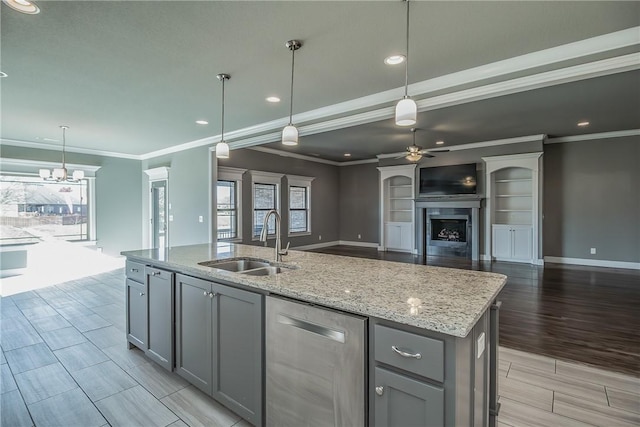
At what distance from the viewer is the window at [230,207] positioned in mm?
7270

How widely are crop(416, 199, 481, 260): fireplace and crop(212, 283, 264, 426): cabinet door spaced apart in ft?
22.8

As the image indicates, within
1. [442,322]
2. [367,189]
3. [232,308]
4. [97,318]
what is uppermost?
[367,189]

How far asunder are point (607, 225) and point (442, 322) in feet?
25.2

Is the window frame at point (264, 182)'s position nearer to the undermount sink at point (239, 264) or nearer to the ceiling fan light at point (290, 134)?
→ the undermount sink at point (239, 264)

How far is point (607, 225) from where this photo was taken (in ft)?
21.3

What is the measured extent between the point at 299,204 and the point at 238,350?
24.0 ft

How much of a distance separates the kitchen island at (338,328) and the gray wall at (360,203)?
7.15 metres

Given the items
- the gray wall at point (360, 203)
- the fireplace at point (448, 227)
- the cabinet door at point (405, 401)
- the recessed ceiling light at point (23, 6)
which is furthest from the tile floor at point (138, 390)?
the gray wall at point (360, 203)

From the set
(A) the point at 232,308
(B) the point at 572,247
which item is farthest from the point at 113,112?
(B) the point at 572,247

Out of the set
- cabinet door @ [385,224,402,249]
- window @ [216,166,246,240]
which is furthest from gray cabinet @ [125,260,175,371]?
cabinet door @ [385,224,402,249]

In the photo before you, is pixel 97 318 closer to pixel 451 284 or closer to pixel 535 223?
pixel 451 284

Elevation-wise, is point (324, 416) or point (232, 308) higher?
point (232, 308)

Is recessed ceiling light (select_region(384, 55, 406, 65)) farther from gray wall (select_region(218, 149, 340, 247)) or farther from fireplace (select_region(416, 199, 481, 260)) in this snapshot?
fireplace (select_region(416, 199, 481, 260))

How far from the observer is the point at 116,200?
7543 mm
